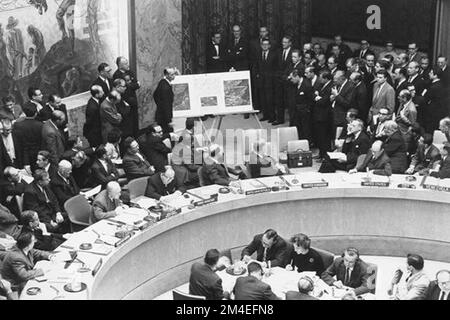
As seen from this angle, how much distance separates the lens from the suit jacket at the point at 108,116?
13.5m

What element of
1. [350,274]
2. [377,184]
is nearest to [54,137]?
[377,184]

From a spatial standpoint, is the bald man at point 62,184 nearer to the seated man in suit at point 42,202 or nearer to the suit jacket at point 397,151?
the seated man in suit at point 42,202

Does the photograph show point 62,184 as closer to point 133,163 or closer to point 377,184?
point 133,163

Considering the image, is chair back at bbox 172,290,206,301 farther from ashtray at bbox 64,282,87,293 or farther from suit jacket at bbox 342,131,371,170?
suit jacket at bbox 342,131,371,170

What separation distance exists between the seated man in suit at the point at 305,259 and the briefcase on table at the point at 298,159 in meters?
3.20

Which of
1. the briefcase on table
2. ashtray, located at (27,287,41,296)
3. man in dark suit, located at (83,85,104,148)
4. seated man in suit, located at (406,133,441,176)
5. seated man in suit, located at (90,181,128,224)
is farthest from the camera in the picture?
man in dark suit, located at (83,85,104,148)

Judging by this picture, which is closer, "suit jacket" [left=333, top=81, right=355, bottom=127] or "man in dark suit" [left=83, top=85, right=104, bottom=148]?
"man in dark suit" [left=83, top=85, right=104, bottom=148]

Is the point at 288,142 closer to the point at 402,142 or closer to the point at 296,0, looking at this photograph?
the point at 402,142

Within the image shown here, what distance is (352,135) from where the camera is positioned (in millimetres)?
13000

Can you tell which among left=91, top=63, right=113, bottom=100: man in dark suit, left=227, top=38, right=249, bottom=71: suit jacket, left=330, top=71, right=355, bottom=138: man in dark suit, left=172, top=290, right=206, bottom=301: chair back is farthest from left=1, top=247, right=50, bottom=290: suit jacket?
left=227, top=38, right=249, bottom=71: suit jacket

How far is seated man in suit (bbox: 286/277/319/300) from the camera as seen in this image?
8.68m

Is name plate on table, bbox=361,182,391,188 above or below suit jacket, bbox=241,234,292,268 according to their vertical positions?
above

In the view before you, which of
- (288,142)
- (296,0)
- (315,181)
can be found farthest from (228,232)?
(296,0)

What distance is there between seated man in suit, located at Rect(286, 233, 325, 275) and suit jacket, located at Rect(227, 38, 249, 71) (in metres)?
7.84
